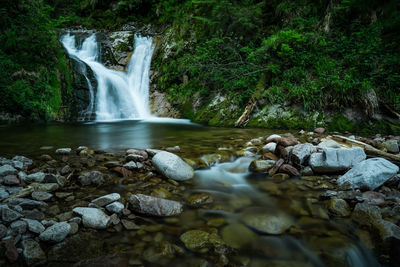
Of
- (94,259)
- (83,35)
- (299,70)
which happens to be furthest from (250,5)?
(83,35)

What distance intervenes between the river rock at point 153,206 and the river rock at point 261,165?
1578 mm

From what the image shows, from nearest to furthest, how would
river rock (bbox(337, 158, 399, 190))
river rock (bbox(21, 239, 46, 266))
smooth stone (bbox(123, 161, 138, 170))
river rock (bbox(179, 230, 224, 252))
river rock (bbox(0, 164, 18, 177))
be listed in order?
river rock (bbox(21, 239, 46, 266)), river rock (bbox(179, 230, 224, 252)), river rock (bbox(337, 158, 399, 190)), river rock (bbox(0, 164, 18, 177)), smooth stone (bbox(123, 161, 138, 170))

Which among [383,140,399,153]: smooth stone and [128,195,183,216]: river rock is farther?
[383,140,399,153]: smooth stone

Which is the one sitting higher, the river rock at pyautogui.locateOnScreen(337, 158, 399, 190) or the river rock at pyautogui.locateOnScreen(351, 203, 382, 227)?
the river rock at pyautogui.locateOnScreen(337, 158, 399, 190)

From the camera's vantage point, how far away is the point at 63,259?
4.70 feet

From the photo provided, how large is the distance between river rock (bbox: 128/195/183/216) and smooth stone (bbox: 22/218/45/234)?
2.33 feet

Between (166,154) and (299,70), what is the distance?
19.6 ft

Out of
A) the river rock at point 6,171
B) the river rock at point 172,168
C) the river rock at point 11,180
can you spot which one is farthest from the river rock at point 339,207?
the river rock at point 6,171

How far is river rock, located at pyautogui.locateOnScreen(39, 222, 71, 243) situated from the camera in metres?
1.56

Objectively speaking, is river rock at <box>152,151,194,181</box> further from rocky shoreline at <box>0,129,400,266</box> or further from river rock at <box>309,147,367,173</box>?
river rock at <box>309,147,367,173</box>

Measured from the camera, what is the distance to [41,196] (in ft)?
7.14

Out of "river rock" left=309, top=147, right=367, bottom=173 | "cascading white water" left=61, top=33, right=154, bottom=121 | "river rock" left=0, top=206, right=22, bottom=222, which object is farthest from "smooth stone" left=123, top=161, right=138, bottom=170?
"cascading white water" left=61, top=33, right=154, bottom=121

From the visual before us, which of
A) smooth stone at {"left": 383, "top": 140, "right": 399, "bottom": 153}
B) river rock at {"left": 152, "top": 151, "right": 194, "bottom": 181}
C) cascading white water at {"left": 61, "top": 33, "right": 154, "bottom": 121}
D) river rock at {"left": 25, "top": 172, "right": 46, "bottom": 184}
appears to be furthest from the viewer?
cascading white water at {"left": 61, "top": 33, "right": 154, "bottom": 121}

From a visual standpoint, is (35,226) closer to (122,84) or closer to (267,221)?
(267,221)
